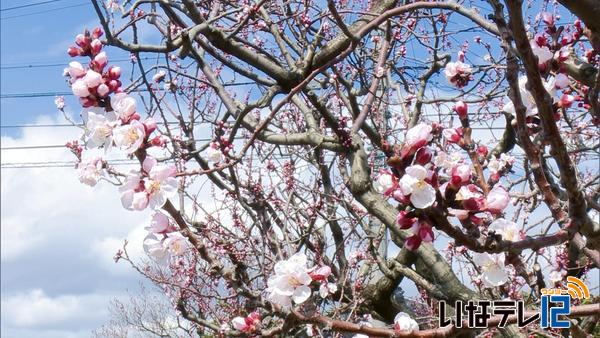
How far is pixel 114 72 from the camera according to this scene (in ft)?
4.61

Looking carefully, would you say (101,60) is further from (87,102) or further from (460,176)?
(460,176)

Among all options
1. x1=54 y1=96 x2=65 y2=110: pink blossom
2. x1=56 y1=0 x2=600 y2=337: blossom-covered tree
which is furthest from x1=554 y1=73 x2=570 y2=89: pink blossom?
x1=54 y1=96 x2=65 y2=110: pink blossom

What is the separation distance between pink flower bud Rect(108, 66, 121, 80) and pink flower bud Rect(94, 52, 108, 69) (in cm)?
2

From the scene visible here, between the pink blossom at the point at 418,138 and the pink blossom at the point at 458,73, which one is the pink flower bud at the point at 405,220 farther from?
the pink blossom at the point at 458,73

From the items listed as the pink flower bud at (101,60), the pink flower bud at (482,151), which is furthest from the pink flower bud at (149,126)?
the pink flower bud at (482,151)

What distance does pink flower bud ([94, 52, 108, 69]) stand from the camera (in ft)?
4.63

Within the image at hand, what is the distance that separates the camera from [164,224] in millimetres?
1468

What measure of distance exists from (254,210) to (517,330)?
6.35ft

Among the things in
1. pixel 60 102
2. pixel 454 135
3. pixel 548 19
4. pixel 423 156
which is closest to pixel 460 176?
pixel 423 156

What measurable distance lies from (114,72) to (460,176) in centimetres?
78

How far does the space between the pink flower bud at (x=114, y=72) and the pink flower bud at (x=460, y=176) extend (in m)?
0.76

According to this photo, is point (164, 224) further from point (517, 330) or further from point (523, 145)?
point (517, 330)

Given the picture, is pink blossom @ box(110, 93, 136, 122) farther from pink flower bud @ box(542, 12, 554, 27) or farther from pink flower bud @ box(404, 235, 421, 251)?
pink flower bud @ box(542, 12, 554, 27)

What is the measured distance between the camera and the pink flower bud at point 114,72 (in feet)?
4.59
